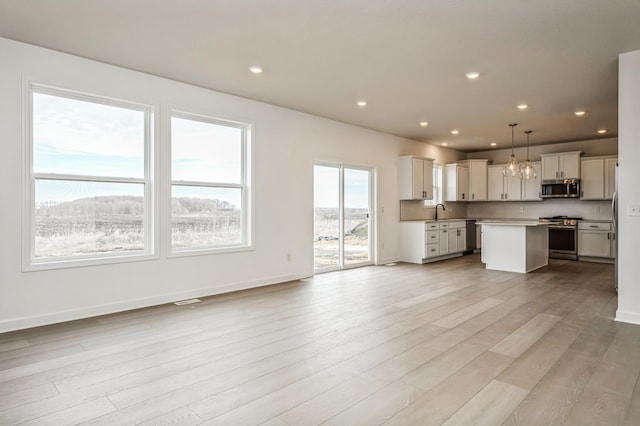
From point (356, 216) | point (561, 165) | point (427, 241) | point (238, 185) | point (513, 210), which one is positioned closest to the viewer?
Answer: point (238, 185)

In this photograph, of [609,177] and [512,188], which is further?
[512,188]

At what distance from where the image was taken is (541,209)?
8953mm

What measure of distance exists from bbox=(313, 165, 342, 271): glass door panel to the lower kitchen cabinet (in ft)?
5.85

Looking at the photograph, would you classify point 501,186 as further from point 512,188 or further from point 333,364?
point 333,364

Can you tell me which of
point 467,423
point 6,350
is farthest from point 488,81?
point 6,350

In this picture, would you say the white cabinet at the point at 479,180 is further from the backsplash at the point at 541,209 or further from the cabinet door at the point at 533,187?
the cabinet door at the point at 533,187

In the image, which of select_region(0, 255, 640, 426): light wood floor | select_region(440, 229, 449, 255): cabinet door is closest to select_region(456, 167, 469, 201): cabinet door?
select_region(440, 229, 449, 255): cabinet door

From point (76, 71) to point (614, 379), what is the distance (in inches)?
206

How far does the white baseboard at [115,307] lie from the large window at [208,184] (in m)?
0.53

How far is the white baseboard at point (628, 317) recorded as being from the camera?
3625 millimetres

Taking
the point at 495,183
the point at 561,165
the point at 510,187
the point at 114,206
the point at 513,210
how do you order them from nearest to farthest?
the point at 114,206 < the point at 561,165 < the point at 510,187 < the point at 495,183 < the point at 513,210

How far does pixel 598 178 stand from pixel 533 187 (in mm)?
1262

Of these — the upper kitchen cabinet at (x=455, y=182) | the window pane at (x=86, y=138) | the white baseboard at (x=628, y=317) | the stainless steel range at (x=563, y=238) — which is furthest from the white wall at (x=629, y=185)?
the upper kitchen cabinet at (x=455, y=182)

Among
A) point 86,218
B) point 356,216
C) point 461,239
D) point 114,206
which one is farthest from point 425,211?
point 86,218
